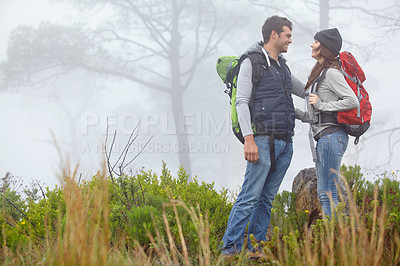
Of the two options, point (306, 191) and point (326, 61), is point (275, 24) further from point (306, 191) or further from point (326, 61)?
point (306, 191)

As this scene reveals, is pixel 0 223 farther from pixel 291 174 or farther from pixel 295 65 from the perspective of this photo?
pixel 291 174

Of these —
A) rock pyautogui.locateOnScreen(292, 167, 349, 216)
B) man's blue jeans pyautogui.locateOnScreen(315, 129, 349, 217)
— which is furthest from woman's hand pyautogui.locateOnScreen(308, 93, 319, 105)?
rock pyautogui.locateOnScreen(292, 167, 349, 216)

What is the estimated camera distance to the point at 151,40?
19375 millimetres

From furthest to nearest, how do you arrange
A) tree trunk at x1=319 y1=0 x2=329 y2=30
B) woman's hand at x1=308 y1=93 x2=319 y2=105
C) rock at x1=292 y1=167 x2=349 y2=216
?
1. tree trunk at x1=319 y1=0 x2=329 y2=30
2. rock at x1=292 y1=167 x2=349 y2=216
3. woman's hand at x1=308 y1=93 x2=319 y2=105

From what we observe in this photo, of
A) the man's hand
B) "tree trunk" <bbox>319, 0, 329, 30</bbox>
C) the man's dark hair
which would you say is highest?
"tree trunk" <bbox>319, 0, 329, 30</bbox>

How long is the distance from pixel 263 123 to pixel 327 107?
2.08 ft

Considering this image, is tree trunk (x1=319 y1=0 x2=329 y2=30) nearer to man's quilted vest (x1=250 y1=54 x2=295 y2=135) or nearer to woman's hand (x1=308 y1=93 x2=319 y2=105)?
woman's hand (x1=308 y1=93 x2=319 y2=105)

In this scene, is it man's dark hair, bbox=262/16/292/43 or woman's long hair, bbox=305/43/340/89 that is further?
woman's long hair, bbox=305/43/340/89

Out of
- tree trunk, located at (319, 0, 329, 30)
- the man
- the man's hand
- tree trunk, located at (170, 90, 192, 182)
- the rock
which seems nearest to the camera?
the man's hand

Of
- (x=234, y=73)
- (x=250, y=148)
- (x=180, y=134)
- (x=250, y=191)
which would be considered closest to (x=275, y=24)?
(x=234, y=73)

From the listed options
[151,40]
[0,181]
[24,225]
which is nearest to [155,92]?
[151,40]

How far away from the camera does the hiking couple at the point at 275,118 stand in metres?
3.71

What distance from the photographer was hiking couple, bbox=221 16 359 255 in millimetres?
3711

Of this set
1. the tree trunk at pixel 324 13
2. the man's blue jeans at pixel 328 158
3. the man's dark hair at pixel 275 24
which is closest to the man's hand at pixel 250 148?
the man's blue jeans at pixel 328 158
